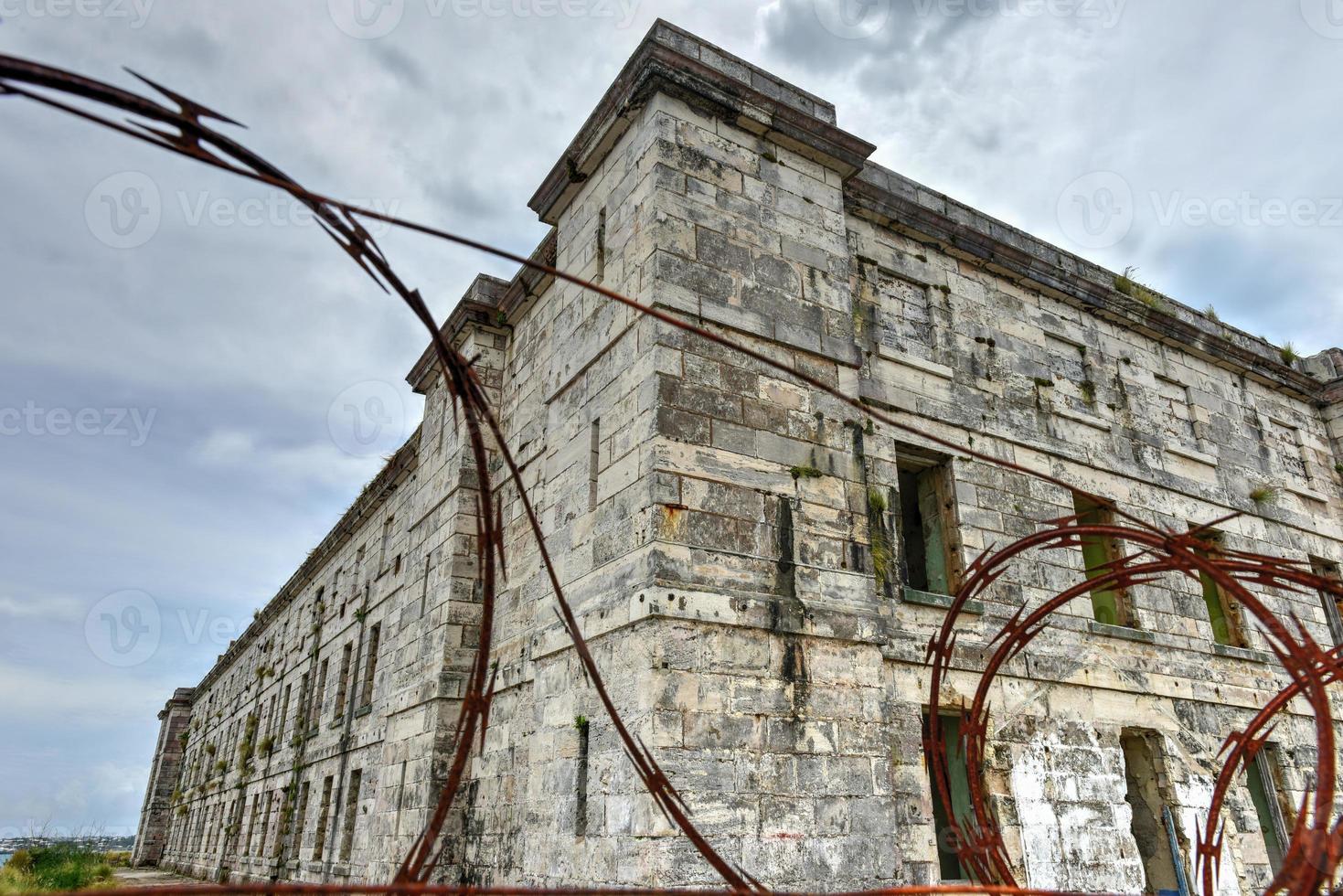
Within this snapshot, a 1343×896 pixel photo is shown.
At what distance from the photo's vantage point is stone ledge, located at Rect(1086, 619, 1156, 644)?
8.97 m

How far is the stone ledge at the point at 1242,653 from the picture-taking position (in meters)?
10.0

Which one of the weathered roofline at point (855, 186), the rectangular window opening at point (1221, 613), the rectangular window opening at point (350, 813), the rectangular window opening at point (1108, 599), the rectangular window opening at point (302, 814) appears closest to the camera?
the weathered roofline at point (855, 186)

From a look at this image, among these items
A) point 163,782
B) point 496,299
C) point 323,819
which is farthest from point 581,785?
point 163,782

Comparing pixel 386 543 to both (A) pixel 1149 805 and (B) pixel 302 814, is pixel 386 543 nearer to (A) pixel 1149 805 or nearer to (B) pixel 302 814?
(B) pixel 302 814

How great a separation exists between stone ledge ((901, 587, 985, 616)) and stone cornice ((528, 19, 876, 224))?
433 cm

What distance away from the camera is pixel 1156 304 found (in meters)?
11.7

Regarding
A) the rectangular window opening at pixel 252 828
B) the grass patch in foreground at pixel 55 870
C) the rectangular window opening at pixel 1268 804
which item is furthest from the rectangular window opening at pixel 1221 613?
the rectangular window opening at pixel 252 828

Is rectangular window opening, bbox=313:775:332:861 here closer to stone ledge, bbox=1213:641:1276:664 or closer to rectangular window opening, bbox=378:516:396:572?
rectangular window opening, bbox=378:516:396:572

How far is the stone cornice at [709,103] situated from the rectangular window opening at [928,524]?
10.8 feet

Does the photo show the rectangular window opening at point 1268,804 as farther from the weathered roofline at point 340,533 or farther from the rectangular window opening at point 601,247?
the weathered roofline at point 340,533

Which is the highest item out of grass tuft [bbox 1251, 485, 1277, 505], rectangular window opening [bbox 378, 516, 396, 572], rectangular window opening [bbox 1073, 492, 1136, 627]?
rectangular window opening [bbox 378, 516, 396, 572]

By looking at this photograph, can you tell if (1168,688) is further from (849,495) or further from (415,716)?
(415,716)

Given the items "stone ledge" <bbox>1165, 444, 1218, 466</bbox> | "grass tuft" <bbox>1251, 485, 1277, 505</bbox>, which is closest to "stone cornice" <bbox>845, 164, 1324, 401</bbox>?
"stone ledge" <bbox>1165, 444, 1218, 466</bbox>

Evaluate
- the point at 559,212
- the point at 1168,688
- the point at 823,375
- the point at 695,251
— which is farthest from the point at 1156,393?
the point at 559,212
